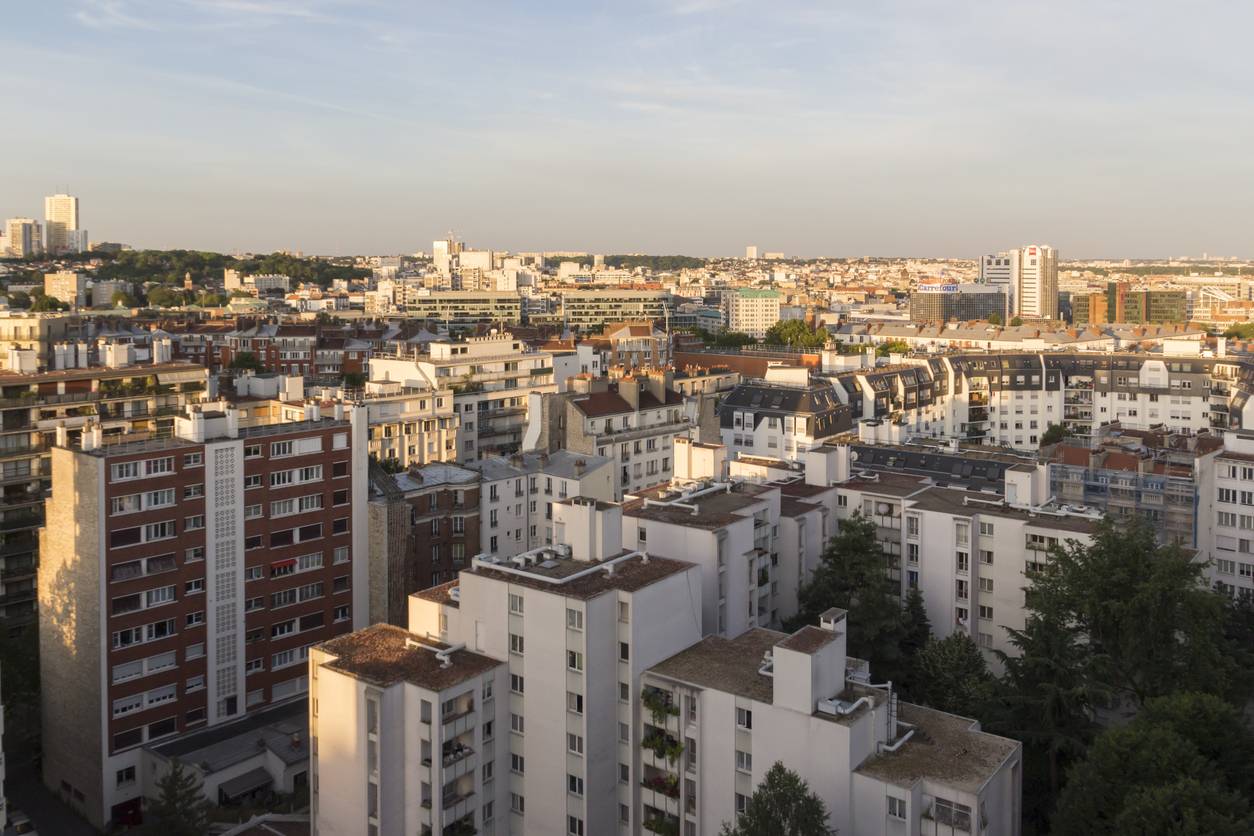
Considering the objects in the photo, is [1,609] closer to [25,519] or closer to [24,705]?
[25,519]

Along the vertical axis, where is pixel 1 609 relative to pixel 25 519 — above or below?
below

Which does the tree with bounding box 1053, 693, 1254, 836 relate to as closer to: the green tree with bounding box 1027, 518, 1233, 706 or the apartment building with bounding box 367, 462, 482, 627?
the green tree with bounding box 1027, 518, 1233, 706

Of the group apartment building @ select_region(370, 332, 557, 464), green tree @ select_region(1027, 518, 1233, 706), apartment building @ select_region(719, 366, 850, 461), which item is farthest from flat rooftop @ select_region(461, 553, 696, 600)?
apartment building @ select_region(370, 332, 557, 464)

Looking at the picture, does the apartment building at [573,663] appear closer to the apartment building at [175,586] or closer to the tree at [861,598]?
the tree at [861,598]

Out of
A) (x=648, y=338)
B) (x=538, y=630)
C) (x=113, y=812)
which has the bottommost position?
(x=113, y=812)

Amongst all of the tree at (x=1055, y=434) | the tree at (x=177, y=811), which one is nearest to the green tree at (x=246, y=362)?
the tree at (x=1055, y=434)

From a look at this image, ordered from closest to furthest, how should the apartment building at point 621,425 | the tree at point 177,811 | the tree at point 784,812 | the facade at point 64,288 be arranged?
the tree at point 784,812 < the tree at point 177,811 < the apartment building at point 621,425 < the facade at point 64,288

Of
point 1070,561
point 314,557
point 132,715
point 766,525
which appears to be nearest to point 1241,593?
point 1070,561
